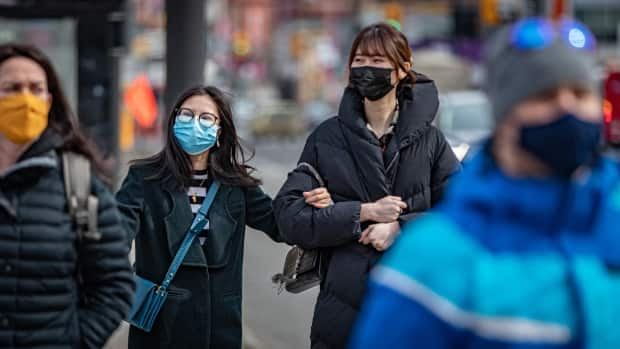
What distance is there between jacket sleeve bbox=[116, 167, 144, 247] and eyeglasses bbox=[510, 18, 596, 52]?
2814 mm

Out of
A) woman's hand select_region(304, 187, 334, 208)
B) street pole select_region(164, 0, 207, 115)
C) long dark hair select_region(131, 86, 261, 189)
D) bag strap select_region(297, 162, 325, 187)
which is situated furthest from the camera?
street pole select_region(164, 0, 207, 115)

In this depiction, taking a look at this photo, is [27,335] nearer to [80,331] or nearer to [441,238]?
[80,331]

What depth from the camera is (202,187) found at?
552cm

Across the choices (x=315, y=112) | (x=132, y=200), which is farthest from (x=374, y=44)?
(x=315, y=112)

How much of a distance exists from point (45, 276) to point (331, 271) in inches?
52.9

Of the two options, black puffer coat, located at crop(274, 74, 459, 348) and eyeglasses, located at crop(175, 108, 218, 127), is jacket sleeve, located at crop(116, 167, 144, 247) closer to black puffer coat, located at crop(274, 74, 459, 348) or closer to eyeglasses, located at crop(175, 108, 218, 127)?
eyeglasses, located at crop(175, 108, 218, 127)

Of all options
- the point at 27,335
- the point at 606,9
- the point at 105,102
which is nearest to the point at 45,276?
the point at 27,335

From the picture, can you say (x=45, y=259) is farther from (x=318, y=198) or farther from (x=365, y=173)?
(x=365, y=173)

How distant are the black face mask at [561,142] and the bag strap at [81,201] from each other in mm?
1661

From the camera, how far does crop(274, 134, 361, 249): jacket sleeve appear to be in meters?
4.75

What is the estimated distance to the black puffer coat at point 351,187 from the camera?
15.8 feet

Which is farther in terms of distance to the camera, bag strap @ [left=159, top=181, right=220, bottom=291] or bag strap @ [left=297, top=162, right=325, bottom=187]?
bag strap @ [left=159, top=181, right=220, bottom=291]

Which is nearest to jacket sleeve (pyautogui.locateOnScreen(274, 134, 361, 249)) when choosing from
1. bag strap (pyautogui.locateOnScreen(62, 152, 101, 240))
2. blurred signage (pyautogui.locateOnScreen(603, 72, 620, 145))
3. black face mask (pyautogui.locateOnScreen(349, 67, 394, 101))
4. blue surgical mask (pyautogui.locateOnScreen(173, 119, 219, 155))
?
black face mask (pyautogui.locateOnScreen(349, 67, 394, 101))

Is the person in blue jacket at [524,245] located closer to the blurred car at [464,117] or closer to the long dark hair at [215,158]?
the long dark hair at [215,158]
